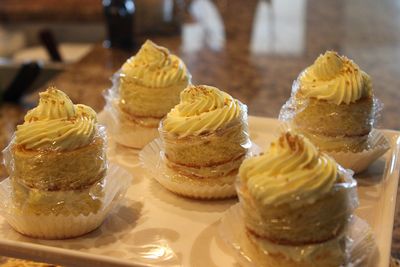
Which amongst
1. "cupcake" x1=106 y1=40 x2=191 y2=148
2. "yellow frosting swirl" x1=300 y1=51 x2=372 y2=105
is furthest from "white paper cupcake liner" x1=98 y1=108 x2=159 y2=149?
"yellow frosting swirl" x1=300 y1=51 x2=372 y2=105

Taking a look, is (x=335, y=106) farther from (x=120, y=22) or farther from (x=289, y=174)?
(x=120, y=22)


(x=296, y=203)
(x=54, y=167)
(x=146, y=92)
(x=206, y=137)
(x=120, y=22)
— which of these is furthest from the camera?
(x=120, y=22)

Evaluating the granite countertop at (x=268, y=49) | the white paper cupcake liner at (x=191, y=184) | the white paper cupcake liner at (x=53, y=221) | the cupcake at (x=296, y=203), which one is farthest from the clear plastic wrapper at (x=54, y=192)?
the granite countertop at (x=268, y=49)

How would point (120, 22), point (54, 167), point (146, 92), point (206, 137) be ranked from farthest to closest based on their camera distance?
point (120, 22)
point (146, 92)
point (206, 137)
point (54, 167)

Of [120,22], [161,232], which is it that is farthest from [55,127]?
[120,22]

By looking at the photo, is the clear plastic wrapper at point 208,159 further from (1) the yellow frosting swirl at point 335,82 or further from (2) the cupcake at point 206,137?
(1) the yellow frosting swirl at point 335,82

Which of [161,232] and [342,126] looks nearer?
[161,232]

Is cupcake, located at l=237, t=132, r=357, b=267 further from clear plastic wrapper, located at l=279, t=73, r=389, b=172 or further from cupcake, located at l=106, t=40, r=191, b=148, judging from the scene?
cupcake, located at l=106, t=40, r=191, b=148
